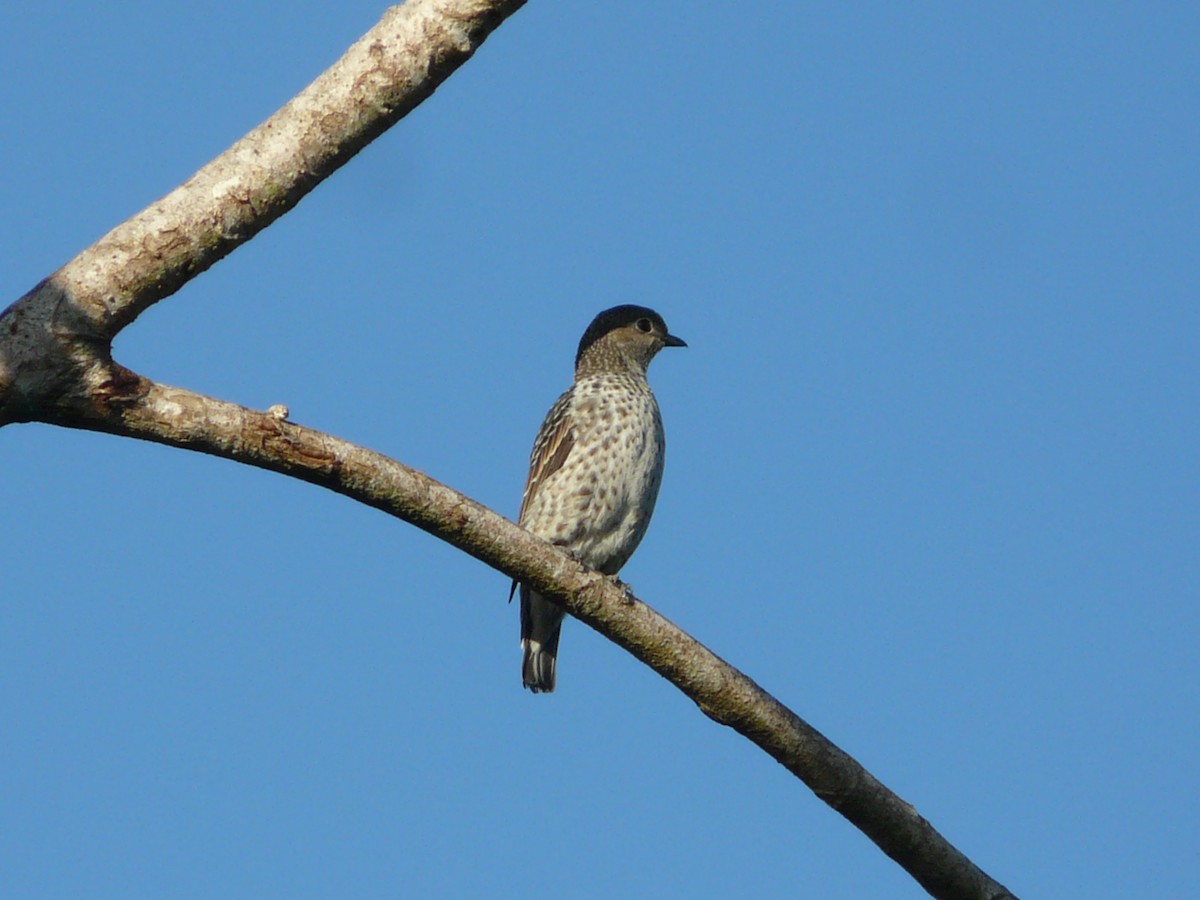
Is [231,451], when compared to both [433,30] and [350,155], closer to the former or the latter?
[350,155]

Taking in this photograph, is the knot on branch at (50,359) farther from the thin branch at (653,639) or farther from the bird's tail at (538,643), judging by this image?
the bird's tail at (538,643)

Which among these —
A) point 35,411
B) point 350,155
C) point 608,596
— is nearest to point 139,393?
point 35,411

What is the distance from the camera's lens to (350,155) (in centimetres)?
378

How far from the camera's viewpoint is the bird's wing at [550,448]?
8156mm

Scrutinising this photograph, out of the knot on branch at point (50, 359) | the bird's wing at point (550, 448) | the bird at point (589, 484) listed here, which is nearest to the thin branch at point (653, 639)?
the knot on branch at point (50, 359)

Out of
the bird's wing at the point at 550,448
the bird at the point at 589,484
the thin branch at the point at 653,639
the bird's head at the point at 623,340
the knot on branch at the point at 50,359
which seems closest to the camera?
the knot on branch at the point at 50,359

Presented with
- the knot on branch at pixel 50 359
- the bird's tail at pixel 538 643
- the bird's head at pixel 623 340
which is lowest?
the knot on branch at pixel 50 359

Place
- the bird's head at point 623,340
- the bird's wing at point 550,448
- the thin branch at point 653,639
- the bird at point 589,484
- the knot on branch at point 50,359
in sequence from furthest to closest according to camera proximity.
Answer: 1. the bird's head at point 623,340
2. the bird's wing at point 550,448
3. the bird at point 589,484
4. the thin branch at point 653,639
5. the knot on branch at point 50,359

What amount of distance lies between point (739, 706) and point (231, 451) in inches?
73.0

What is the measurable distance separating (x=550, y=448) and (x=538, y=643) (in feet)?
3.59

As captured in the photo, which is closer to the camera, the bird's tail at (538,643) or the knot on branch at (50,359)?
the knot on branch at (50,359)

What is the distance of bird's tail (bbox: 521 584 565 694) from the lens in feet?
27.2

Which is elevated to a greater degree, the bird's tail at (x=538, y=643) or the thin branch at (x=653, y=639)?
the bird's tail at (x=538, y=643)

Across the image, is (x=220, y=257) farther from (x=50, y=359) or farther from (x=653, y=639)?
(x=653, y=639)
